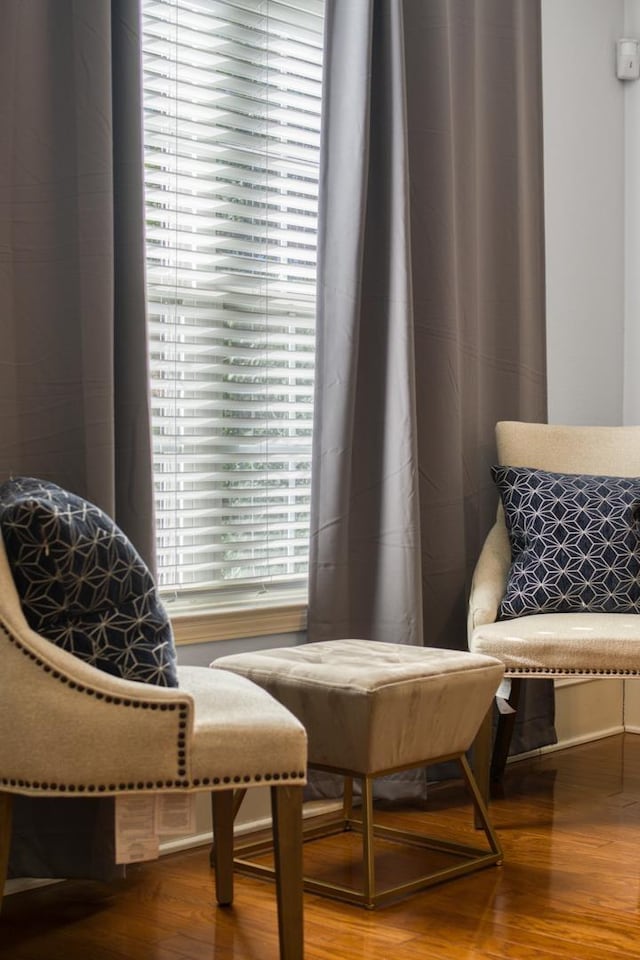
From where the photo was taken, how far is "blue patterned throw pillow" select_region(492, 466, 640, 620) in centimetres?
314

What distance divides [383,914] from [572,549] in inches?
47.5

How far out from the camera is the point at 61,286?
7.78 ft

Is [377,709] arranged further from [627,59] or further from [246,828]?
[627,59]

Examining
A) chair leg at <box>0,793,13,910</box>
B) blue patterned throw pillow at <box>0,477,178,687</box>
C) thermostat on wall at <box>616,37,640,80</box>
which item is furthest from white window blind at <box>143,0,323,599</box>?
thermostat on wall at <box>616,37,640,80</box>

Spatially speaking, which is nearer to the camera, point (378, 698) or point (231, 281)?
point (378, 698)

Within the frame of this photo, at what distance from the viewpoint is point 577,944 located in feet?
7.11

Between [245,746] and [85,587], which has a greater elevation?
[85,587]

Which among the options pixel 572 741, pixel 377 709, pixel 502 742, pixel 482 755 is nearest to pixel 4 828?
pixel 377 709

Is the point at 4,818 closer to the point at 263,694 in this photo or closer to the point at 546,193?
the point at 263,694

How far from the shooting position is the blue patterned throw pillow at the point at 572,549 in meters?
3.14

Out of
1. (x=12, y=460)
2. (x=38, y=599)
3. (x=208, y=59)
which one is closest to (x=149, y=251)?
(x=208, y=59)

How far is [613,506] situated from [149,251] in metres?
1.39

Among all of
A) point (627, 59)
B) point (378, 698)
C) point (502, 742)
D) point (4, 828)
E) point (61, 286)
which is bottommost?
point (502, 742)

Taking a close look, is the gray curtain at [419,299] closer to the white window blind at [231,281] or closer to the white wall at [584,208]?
the white window blind at [231,281]
